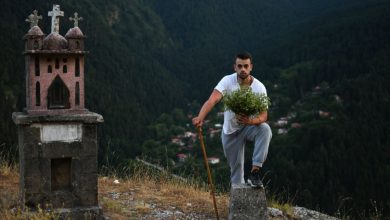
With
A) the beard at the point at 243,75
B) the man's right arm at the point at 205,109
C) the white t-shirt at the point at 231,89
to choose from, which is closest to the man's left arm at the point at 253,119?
the white t-shirt at the point at 231,89

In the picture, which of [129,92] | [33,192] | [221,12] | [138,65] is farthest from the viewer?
[221,12]

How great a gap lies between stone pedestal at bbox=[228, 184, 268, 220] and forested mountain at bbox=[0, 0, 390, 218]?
16414mm

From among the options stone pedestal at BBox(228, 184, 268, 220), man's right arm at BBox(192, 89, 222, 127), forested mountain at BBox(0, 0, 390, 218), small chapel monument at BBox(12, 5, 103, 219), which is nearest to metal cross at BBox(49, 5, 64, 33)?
small chapel monument at BBox(12, 5, 103, 219)

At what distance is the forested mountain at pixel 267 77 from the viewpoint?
55.7 m

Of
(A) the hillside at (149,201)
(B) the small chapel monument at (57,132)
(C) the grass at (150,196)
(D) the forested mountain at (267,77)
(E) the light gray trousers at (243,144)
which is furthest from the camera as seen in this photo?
(D) the forested mountain at (267,77)

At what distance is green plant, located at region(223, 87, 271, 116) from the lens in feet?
17.9

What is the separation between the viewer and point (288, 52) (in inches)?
4508

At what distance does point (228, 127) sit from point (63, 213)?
220cm

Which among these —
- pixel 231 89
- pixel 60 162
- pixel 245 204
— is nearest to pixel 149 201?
pixel 60 162

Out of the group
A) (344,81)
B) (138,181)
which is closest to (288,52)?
(344,81)

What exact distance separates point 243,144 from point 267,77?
10161 centimetres

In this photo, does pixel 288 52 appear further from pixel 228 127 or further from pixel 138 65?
pixel 228 127

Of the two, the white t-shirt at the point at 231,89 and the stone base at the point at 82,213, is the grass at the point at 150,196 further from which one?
the white t-shirt at the point at 231,89

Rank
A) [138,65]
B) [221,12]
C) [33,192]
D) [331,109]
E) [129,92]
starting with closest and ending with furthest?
[33,192], [331,109], [129,92], [138,65], [221,12]
